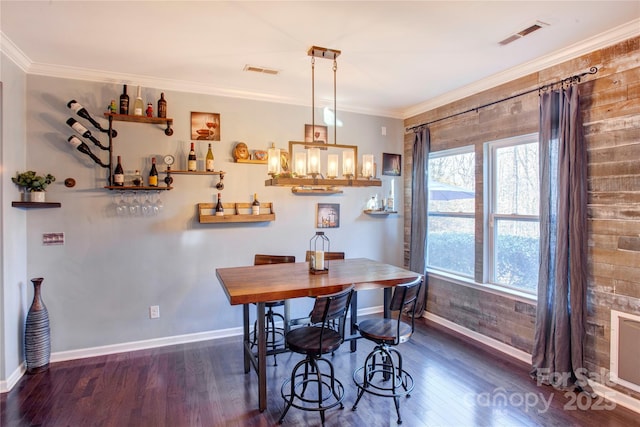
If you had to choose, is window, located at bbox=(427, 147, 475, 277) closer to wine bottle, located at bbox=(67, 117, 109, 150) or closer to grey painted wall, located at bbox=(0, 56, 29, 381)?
wine bottle, located at bbox=(67, 117, 109, 150)

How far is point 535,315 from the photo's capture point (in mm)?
3111

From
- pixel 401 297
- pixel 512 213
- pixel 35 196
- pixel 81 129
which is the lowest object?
pixel 401 297

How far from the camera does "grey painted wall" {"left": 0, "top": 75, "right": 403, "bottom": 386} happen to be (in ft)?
10.5

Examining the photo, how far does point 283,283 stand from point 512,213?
2433mm

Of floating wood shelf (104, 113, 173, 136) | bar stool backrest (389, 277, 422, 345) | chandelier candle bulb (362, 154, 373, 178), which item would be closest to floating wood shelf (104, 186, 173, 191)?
floating wood shelf (104, 113, 173, 136)

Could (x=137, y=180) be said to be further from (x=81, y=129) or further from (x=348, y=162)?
(x=348, y=162)

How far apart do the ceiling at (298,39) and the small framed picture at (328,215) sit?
4.76 feet

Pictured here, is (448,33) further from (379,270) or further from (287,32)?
(379,270)

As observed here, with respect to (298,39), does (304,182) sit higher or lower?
lower

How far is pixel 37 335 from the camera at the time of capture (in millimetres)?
3020

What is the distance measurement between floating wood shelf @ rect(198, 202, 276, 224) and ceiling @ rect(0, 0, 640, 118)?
1.27 meters

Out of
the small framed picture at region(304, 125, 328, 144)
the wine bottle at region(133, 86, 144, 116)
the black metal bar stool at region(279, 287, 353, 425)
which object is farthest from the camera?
the small framed picture at region(304, 125, 328, 144)

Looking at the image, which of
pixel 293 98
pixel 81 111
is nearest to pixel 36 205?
pixel 81 111

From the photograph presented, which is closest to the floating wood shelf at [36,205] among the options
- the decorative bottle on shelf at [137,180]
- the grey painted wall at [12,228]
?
the grey painted wall at [12,228]
